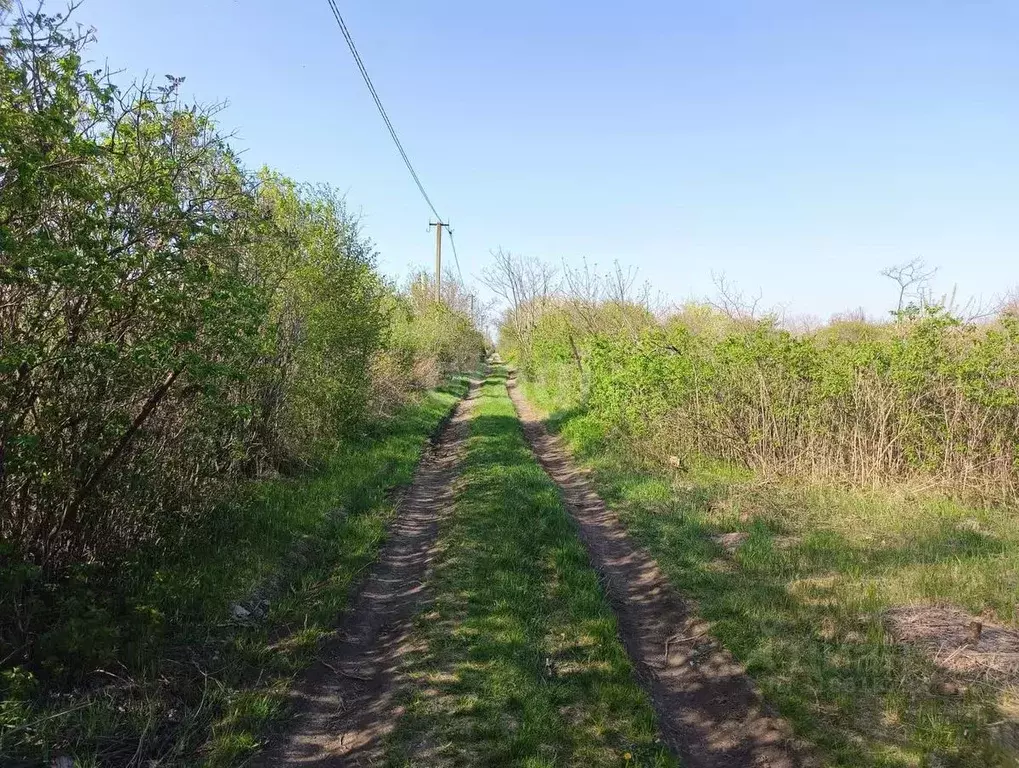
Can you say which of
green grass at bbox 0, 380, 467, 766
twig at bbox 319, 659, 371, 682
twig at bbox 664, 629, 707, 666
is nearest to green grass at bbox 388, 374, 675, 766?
twig at bbox 319, 659, 371, 682

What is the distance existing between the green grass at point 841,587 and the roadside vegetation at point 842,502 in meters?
0.02

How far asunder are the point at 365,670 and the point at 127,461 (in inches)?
101

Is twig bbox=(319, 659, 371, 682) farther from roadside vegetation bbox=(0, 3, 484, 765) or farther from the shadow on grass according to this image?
the shadow on grass

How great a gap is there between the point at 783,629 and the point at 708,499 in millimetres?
3642

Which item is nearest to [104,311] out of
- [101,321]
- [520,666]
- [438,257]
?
[101,321]

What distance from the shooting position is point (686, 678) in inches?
181

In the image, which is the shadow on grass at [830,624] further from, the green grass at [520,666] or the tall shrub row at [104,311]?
the tall shrub row at [104,311]

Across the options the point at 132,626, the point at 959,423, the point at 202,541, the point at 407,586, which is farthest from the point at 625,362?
the point at 132,626

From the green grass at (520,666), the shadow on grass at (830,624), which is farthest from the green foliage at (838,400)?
the green grass at (520,666)

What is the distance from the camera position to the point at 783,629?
4930mm

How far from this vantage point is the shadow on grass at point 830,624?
359 cm

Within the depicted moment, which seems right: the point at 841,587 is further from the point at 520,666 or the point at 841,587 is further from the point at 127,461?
the point at 127,461

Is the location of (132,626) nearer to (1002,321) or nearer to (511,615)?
(511,615)

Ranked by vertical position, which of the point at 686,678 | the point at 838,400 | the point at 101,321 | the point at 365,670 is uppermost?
the point at 101,321
